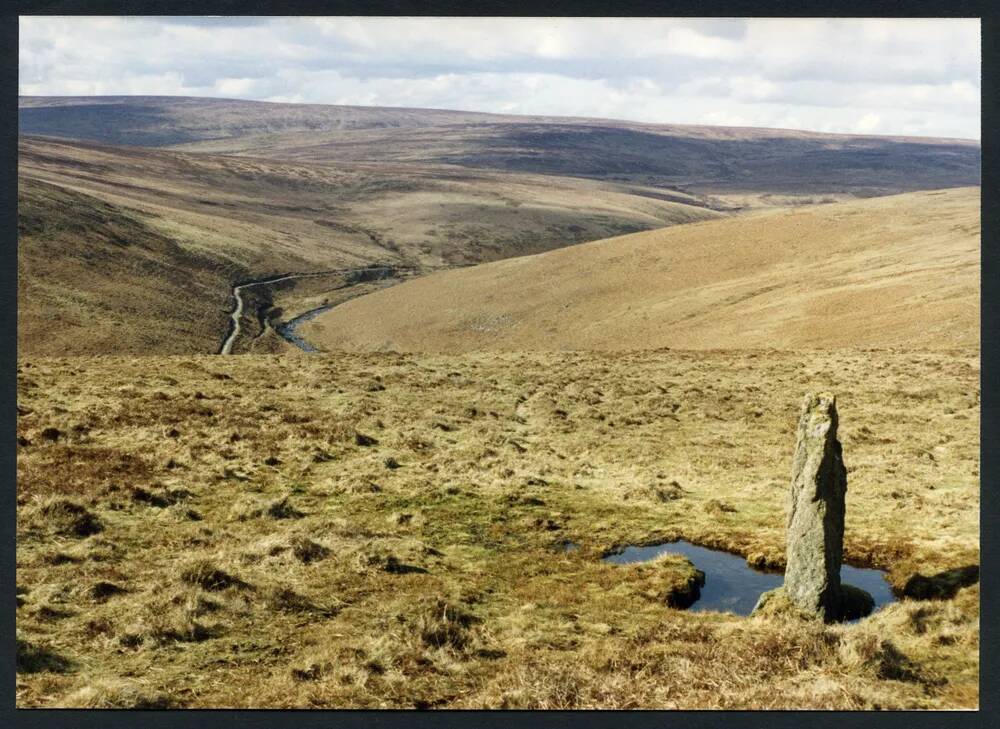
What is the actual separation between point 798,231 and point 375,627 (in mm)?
87575

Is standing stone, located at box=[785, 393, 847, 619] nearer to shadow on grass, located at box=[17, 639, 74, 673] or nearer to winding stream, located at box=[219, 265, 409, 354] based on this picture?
shadow on grass, located at box=[17, 639, 74, 673]

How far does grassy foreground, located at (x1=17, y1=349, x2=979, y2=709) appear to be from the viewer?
1312 cm

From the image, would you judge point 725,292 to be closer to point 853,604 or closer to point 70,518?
point 853,604

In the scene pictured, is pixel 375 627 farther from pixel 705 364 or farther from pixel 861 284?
pixel 861 284

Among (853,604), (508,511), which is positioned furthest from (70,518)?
(853,604)

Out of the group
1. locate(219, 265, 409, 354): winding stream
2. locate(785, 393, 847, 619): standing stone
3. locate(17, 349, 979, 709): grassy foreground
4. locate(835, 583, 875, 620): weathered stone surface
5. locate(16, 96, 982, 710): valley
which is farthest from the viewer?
locate(219, 265, 409, 354): winding stream

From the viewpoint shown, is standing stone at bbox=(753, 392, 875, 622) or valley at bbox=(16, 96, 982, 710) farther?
standing stone at bbox=(753, 392, 875, 622)

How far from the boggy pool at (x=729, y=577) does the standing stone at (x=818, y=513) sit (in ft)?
5.85

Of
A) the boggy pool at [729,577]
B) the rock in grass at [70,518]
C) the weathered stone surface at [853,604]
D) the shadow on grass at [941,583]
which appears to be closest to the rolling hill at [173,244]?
the rock in grass at [70,518]

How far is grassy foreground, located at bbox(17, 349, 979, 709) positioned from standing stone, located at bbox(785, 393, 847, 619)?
1.13 m

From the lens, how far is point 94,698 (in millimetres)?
12406

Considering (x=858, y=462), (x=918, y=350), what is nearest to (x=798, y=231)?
(x=918, y=350)

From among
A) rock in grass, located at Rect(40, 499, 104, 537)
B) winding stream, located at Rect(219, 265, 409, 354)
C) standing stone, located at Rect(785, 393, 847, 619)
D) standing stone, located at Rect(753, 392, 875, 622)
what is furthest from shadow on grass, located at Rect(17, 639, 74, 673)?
winding stream, located at Rect(219, 265, 409, 354)

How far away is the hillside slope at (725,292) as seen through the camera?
60.3 meters
